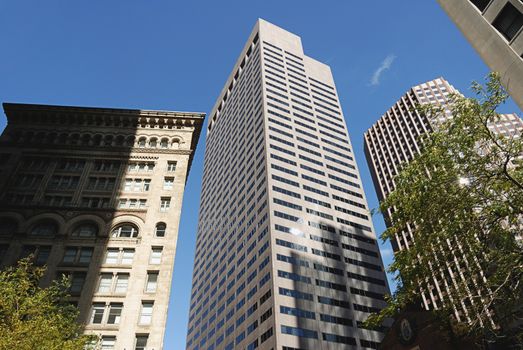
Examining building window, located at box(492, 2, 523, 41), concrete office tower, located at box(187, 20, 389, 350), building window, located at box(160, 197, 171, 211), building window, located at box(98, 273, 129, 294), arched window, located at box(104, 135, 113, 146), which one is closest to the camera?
building window, located at box(492, 2, 523, 41)

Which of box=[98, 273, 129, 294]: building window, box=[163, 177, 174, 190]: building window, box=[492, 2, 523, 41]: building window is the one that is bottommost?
box=[98, 273, 129, 294]: building window

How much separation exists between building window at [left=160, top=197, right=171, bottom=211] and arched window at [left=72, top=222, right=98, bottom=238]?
6.74 m

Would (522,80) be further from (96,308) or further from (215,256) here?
(215,256)

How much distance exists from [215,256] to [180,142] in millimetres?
71489

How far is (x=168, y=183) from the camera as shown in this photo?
43.2 meters

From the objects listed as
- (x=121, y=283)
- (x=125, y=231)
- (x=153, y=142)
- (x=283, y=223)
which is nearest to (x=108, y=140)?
(x=153, y=142)

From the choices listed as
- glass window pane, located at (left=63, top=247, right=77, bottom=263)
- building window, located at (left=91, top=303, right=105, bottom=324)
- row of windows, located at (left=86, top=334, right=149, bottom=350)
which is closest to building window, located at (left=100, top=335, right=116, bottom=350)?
row of windows, located at (left=86, top=334, right=149, bottom=350)

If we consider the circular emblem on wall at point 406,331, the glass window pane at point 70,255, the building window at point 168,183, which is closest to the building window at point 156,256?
the glass window pane at point 70,255

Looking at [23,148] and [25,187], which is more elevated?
[23,148]

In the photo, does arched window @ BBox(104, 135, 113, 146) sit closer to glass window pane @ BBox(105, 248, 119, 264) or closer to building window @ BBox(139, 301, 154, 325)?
glass window pane @ BBox(105, 248, 119, 264)

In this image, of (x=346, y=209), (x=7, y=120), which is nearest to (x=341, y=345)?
(x=346, y=209)

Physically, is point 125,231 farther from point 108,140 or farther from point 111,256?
point 108,140

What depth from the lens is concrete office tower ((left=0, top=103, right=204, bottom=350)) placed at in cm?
3269

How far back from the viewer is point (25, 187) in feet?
136
